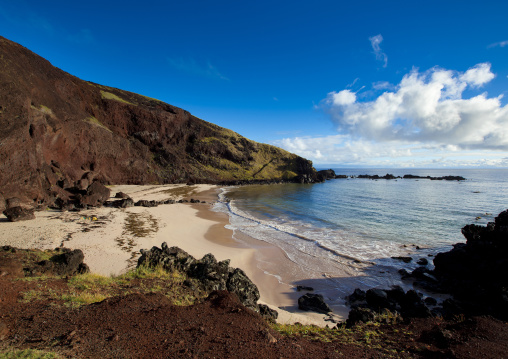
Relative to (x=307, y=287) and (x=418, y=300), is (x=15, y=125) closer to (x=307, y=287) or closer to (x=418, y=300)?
(x=307, y=287)

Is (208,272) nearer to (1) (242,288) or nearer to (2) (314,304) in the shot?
(1) (242,288)

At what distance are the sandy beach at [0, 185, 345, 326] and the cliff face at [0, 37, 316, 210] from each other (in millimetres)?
6765

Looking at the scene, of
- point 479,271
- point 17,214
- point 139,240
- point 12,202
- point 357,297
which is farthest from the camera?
point 12,202

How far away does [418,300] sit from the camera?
10.1 meters

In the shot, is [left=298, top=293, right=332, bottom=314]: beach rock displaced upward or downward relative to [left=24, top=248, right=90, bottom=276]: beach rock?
downward

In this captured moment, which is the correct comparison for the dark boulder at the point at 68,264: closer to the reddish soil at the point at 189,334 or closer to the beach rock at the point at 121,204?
the reddish soil at the point at 189,334

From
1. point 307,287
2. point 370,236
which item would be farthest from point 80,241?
point 370,236

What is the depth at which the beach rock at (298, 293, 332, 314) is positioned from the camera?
10.5 metres

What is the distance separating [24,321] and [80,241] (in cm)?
1173

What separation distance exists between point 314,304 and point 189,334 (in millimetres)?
7418

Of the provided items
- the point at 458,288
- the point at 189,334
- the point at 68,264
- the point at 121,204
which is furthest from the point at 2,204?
the point at 458,288

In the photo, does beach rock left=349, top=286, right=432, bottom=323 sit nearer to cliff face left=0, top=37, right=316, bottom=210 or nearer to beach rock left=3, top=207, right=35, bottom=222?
beach rock left=3, top=207, right=35, bottom=222

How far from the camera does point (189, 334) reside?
16.5 feet

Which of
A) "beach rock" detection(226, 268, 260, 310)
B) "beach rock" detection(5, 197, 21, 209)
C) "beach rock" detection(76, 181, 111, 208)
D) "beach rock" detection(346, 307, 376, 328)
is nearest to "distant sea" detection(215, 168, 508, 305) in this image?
"beach rock" detection(346, 307, 376, 328)
